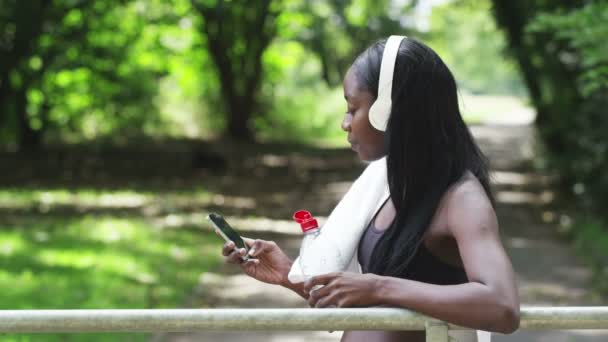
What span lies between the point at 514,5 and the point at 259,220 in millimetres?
7047

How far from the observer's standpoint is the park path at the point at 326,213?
941 centimetres

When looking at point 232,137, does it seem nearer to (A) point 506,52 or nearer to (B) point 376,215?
(A) point 506,52

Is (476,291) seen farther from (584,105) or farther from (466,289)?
(584,105)

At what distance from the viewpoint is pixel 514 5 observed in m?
19.1

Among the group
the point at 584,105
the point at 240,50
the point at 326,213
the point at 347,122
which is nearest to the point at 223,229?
the point at 347,122

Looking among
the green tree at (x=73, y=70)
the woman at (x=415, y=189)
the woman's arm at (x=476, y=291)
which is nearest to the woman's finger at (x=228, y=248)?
the woman at (x=415, y=189)

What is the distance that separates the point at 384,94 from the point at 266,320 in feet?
1.91

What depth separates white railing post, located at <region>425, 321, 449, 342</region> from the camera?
189cm

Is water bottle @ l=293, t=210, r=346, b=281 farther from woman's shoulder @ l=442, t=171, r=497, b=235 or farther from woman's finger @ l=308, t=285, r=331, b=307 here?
woman's shoulder @ l=442, t=171, r=497, b=235

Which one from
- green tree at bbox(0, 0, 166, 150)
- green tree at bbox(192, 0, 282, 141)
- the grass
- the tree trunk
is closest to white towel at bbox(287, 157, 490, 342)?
the grass

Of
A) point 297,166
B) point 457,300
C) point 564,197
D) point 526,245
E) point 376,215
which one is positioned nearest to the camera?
point 457,300

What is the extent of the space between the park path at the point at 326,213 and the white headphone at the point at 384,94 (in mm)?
427

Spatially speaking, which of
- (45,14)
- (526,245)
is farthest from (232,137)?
(526,245)

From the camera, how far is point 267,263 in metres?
2.47
